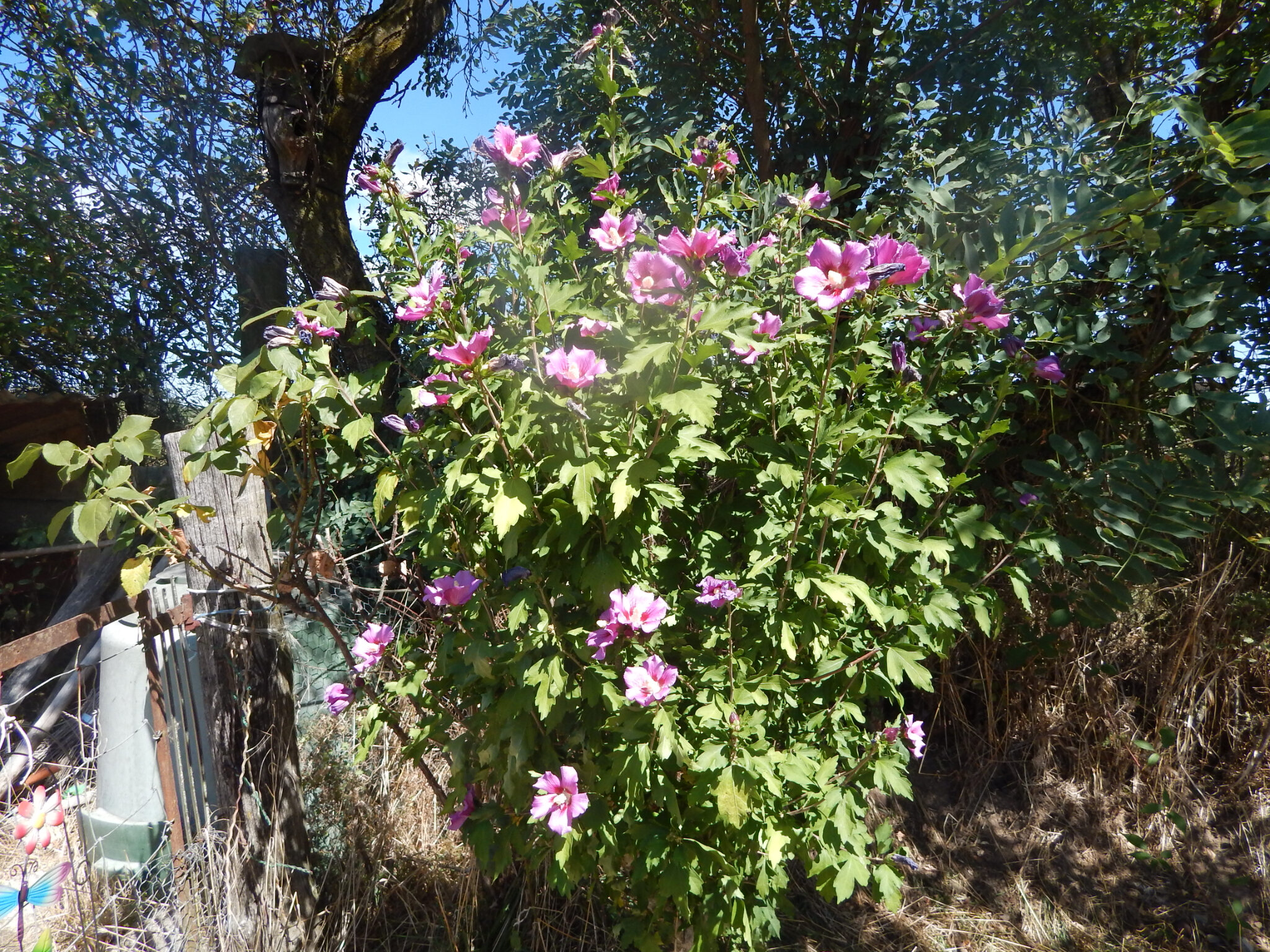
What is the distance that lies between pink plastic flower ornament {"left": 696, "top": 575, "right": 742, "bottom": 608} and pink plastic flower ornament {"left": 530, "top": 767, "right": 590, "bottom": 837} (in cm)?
44

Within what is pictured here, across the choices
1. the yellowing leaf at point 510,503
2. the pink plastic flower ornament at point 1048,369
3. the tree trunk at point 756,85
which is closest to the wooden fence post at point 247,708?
the yellowing leaf at point 510,503

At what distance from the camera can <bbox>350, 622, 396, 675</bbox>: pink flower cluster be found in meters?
1.82

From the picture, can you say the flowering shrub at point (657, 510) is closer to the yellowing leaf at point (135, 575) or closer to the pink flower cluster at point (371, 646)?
the pink flower cluster at point (371, 646)

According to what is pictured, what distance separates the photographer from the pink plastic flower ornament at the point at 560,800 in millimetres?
1481

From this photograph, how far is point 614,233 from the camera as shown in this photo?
153cm

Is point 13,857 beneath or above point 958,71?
beneath

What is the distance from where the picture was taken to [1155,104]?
1.88 meters

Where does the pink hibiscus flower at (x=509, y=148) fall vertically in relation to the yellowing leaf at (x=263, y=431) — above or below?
above

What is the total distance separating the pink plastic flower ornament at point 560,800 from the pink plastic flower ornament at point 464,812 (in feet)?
1.19

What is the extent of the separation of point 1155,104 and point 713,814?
6.61 ft

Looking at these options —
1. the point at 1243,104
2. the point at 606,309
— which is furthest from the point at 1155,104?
the point at 606,309

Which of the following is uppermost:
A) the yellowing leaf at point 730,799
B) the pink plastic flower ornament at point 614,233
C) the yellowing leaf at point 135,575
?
the pink plastic flower ornament at point 614,233

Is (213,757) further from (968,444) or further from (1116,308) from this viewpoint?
(1116,308)

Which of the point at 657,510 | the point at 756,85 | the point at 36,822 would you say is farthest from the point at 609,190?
the point at 756,85
